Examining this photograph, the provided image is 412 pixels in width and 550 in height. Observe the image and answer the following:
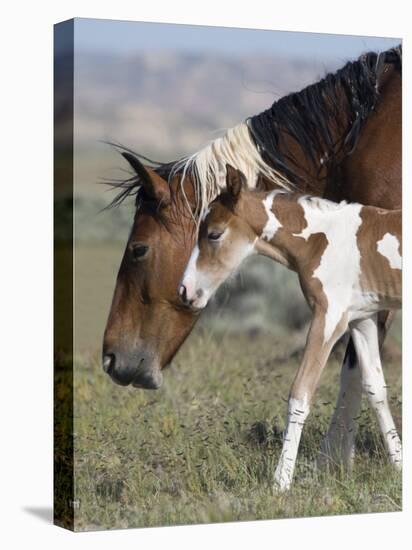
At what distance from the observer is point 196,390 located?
32.8 ft

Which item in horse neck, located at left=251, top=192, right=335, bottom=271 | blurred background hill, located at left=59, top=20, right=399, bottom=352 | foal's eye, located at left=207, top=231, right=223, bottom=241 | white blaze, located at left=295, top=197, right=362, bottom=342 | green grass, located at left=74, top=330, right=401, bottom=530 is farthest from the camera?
white blaze, located at left=295, top=197, right=362, bottom=342

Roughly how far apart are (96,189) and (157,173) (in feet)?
1.35

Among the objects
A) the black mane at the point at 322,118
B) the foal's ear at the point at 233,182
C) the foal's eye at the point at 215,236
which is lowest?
the foal's eye at the point at 215,236

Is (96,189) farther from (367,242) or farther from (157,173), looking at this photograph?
(367,242)

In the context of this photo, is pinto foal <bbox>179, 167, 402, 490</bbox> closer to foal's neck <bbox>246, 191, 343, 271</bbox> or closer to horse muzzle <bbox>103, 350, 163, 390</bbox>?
foal's neck <bbox>246, 191, 343, 271</bbox>

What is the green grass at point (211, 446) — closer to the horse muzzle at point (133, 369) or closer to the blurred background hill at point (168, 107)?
the horse muzzle at point (133, 369)

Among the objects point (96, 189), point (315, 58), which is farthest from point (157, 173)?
point (315, 58)

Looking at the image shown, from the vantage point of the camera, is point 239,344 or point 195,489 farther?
point 239,344

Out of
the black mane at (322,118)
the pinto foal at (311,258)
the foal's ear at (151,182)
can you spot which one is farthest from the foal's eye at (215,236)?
the black mane at (322,118)

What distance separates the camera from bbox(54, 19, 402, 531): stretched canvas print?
30.2 feet

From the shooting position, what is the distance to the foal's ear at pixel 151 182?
9.33m

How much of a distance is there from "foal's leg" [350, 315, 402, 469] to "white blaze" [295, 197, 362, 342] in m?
0.33

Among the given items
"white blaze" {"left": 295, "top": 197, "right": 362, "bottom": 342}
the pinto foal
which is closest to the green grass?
the pinto foal

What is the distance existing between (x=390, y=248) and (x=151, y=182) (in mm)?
1529
